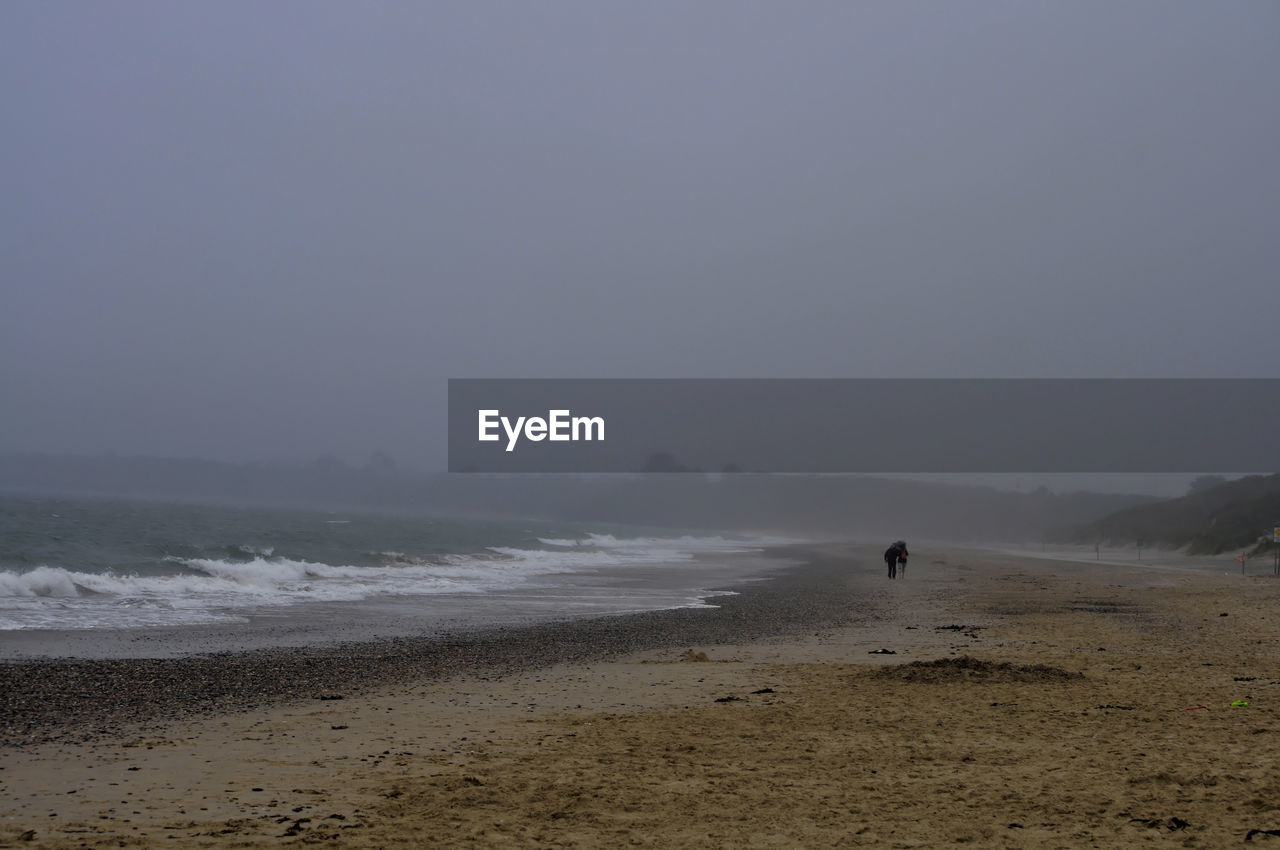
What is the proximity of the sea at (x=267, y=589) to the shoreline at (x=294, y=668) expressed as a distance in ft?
3.81

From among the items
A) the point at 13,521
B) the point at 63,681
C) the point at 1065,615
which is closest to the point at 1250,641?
the point at 1065,615

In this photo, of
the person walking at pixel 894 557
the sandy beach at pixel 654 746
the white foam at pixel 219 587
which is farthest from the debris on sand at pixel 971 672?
the person walking at pixel 894 557

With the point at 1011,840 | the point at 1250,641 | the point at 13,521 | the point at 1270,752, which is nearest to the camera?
the point at 1011,840

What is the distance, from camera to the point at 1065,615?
67.4ft

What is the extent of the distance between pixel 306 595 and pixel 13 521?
30214 millimetres

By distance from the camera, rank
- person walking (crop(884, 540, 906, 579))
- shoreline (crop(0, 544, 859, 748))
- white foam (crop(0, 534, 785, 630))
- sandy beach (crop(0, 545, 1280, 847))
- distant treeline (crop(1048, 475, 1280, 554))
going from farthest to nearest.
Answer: distant treeline (crop(1048, 475, 1280, 554)), person walking (crop(884, 540, 906, 579)), white foam (crop(0, 534, 785, 630)), shoreline (crop(0, 544, 859, 748)), sandy beach (crop(0, 545, 1280, 847))

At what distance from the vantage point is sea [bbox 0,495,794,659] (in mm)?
15930

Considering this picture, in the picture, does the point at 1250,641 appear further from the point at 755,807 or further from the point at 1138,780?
the point at 755,807

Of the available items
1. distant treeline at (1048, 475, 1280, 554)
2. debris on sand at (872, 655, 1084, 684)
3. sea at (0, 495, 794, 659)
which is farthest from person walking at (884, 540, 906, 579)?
distant treeline at (1048, 475, 1280, 554)

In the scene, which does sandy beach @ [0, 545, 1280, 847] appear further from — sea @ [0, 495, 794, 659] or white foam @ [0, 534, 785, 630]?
white foam @ [0, 534, 785, 630]

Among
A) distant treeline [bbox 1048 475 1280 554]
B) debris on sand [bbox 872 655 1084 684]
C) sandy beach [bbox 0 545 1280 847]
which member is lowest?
distant treeline [bbox 1048 475 1280 554]

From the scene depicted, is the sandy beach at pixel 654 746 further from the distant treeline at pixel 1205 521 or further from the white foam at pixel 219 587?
the distant treeline at pixel 1205 521

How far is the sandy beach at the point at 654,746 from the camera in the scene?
5801 millimetres

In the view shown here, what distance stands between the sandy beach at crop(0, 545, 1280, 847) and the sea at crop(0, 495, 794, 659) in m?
2.93
